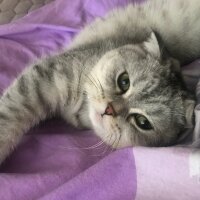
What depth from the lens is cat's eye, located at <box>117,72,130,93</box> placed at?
46.0 inches

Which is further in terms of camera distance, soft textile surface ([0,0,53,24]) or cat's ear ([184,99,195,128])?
soft textile surface ([0,0,53,24])

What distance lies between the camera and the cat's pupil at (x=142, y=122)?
113cm

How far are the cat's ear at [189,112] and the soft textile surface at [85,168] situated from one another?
0.11 ft

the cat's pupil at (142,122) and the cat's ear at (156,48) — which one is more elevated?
the cat's ear at (156,48)

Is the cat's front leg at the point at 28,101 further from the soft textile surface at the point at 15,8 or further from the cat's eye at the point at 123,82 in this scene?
the soft textile surface at the point at 15,8

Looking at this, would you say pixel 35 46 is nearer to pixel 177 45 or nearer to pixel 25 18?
pixel 25 18

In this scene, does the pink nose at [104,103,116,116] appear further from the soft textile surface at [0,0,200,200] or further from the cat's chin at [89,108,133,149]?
the soft textile surface at [0,0,200,200]

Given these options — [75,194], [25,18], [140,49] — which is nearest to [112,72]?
[140,49]

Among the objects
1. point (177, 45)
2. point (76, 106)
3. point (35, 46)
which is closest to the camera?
point (76, 106)

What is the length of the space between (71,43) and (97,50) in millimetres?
276

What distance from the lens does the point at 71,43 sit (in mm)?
1639

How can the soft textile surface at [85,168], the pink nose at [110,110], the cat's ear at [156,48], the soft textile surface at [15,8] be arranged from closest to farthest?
the soft textile surface at [85,168] < the pink nose at [110,110] < the cat's ear at [156,48] < the soft textile surface at [15,8]

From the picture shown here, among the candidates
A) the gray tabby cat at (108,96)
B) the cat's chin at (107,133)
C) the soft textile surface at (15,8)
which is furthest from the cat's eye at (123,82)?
the soft textile surface at (15,8)

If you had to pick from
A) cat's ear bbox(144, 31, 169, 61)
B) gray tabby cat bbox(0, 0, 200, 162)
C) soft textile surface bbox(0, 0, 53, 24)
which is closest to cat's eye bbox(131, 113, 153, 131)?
gray tabby cat bbox(0, 0, 200, 162)
